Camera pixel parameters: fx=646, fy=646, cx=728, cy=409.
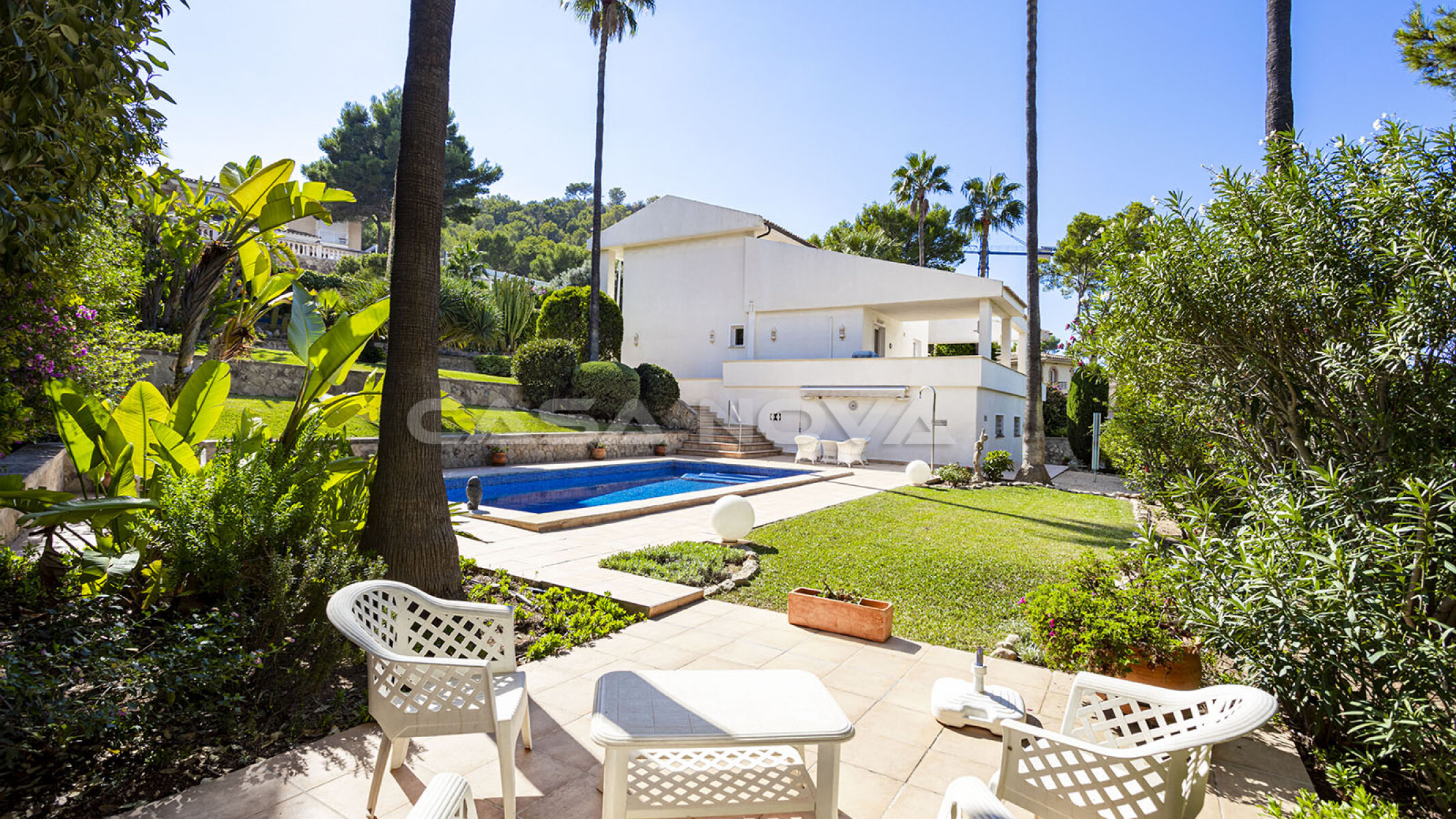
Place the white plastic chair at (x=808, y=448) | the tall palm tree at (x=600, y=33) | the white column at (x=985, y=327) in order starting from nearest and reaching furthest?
the white plastic chair at (x=808, y=448) → the white column at (x=985, y=327) → the tall palm tree at (x=600, y=33)

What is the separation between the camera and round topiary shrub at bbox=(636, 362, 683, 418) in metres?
21.2

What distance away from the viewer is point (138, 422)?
402 centimetres

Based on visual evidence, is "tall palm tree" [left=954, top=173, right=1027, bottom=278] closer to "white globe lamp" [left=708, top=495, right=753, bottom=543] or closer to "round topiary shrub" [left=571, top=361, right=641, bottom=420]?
"round topiary shrub" [left=571, top=361, right=641, bottom=420]

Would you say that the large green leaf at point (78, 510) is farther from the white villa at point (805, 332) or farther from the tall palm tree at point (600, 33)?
the tall palm tree at point (600, 33)

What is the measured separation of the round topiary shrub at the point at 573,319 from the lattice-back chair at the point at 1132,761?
21.0 metres

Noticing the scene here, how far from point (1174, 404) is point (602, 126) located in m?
22.7

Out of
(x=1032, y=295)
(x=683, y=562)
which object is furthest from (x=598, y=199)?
(x=683, y=562)

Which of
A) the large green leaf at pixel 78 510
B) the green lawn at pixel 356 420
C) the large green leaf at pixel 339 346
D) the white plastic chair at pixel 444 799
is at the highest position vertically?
the large green leaf at pixel 339 346

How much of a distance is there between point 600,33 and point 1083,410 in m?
22.0

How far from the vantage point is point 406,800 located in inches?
106

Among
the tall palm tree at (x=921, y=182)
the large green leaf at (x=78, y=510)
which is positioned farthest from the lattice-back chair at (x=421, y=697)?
the tall palm tree at (x=921, y=182)

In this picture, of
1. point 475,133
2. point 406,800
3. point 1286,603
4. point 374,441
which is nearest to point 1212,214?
point 1286,603

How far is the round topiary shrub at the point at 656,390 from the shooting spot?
21.2 meters

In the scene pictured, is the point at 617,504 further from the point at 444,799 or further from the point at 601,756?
the point at 444,799
